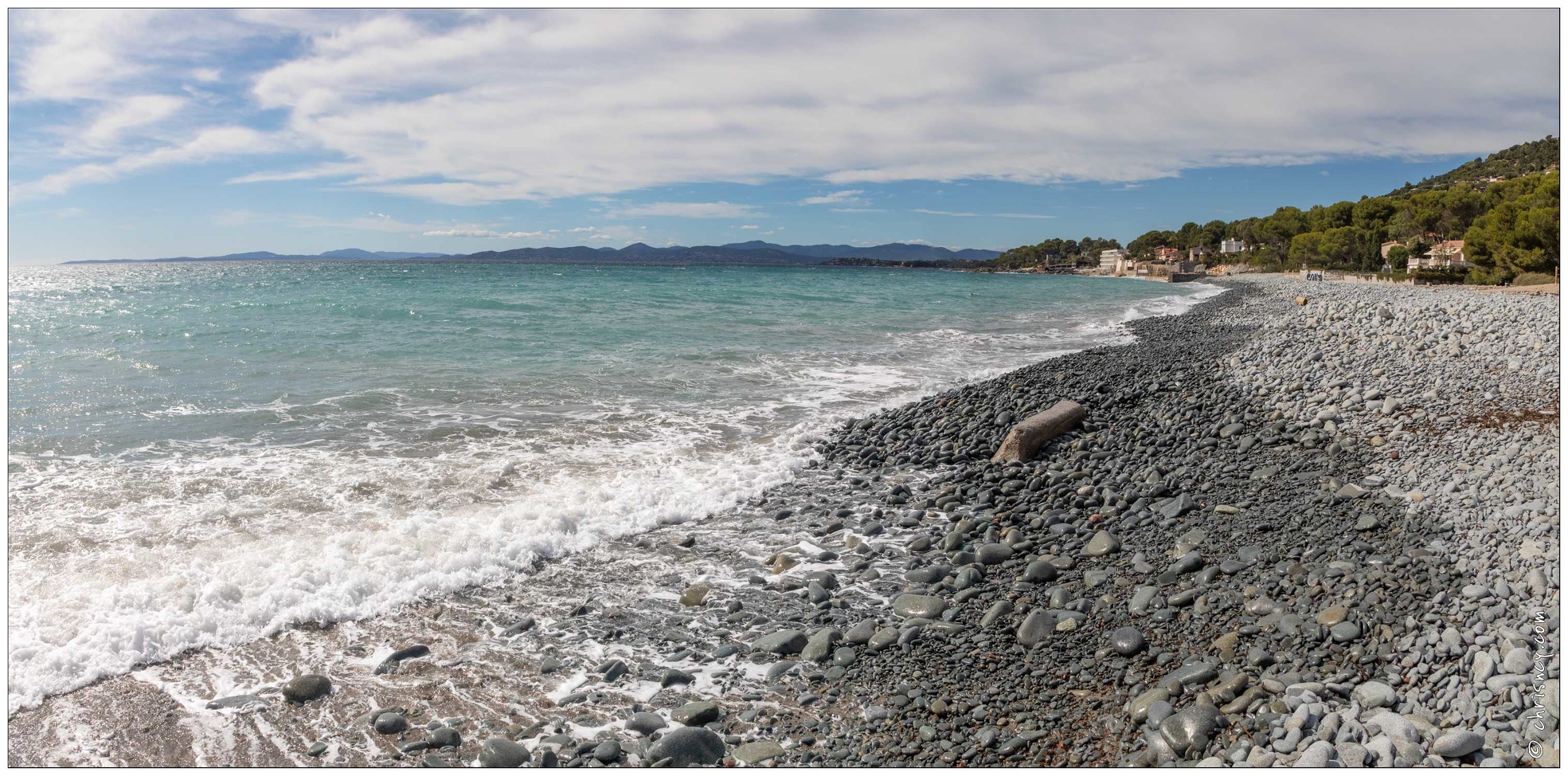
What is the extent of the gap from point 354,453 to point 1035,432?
8.60 m

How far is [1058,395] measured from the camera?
1184 cm

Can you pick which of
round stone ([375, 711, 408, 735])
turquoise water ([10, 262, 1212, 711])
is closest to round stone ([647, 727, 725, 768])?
round stone ([375, 711, 408, 735])

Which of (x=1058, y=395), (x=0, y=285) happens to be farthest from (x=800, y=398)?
(x=0, y=285)

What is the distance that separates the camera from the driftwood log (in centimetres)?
920

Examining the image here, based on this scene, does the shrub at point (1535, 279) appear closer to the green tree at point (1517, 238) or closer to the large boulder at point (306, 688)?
the green tree at point (1517, 238)

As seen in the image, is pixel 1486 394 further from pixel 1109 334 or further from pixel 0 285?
pixel 1109 334

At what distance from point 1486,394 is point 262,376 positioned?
19.6 meters

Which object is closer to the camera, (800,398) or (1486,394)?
(1486,394)

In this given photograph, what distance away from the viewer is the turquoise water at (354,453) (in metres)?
6.00

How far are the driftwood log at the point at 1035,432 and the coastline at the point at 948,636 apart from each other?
2.01 ft

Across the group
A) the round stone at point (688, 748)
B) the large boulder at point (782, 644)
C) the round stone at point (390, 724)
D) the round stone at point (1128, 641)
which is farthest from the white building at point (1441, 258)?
the round stone at point (390, 724)

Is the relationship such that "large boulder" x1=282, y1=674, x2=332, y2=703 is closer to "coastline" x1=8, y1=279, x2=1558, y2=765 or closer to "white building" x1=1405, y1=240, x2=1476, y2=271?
"coastline" x1=8, y1=279, x2=1558, y2=765

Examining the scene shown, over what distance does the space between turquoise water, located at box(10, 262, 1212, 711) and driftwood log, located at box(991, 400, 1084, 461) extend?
2.68m

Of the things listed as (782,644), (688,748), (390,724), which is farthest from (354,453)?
(688,748)
